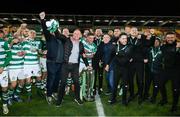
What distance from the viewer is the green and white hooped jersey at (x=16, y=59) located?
1073 centimetres

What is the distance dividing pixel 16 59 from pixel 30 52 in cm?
57

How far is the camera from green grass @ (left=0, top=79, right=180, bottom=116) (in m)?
10.0

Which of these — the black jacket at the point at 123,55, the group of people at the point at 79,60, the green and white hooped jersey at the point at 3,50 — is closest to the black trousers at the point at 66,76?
the group of people at the point at 79,60

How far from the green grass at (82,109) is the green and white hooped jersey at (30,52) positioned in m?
1.34

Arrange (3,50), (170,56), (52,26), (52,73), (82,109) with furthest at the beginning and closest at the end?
(52,73) < (52,26) < (82,109) < (170,56) < (3,50)

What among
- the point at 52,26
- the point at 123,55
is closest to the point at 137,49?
the point at 123,55

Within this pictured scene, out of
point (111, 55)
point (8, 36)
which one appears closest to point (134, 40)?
point (111, 55)

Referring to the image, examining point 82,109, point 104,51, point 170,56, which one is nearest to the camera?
point 170,56

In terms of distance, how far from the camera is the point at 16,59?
1082 cm

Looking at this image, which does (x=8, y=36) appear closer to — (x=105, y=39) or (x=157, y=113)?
(x=105, y=39)

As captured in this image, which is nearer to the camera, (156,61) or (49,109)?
(49,109)

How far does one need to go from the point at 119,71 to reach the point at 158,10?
3756cm

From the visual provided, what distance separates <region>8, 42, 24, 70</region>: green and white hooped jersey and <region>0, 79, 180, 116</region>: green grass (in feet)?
4.00

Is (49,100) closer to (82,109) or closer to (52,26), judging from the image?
(82,109)
